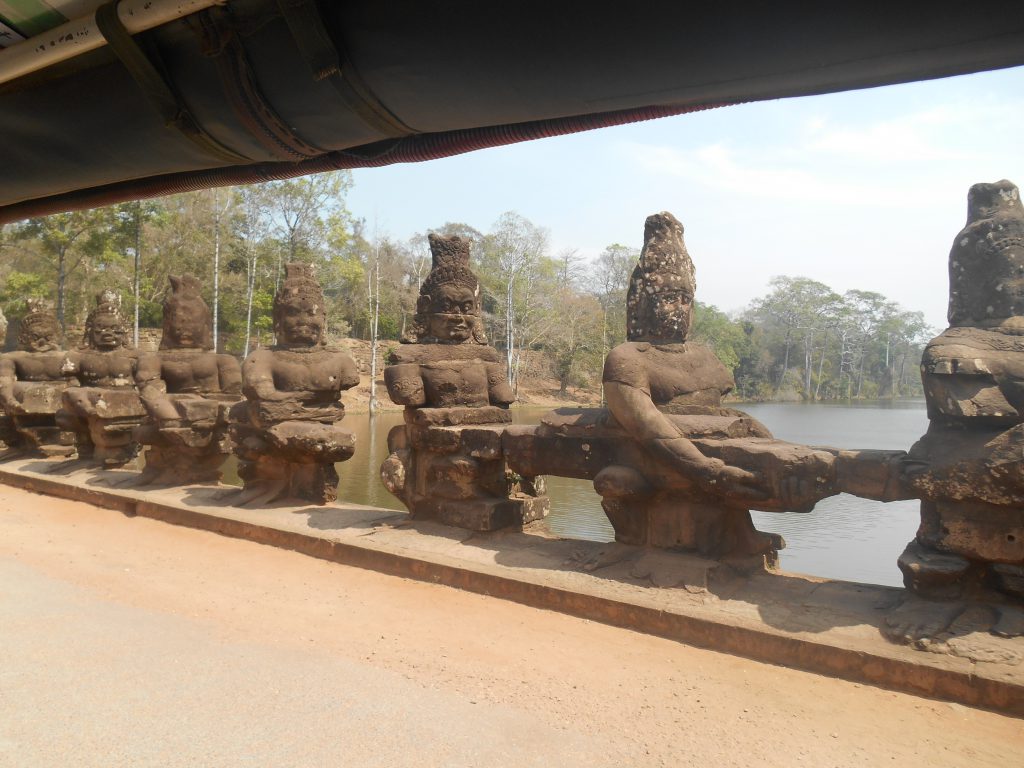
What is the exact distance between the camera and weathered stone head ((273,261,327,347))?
20.7 feet

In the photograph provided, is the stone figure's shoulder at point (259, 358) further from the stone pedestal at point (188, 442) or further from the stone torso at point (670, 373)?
the stone torso at point (670, 373)

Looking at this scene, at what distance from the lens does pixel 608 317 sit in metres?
17.0

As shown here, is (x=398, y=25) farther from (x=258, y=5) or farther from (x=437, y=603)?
(x=437, y=603)

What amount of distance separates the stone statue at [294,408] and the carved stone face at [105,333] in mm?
3038

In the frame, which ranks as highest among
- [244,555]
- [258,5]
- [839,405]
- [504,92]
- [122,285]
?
[122,285]

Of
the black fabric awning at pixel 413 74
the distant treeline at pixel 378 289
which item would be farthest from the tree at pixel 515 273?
the black fabric awning at pixel 413 74

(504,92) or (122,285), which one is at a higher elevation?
(122,285)

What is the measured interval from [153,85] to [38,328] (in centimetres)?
978

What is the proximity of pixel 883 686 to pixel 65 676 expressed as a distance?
10.8 ft

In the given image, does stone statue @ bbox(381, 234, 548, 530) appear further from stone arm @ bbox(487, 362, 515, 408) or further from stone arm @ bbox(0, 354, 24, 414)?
stone arm @ bbox(0, 354, 24, 414)

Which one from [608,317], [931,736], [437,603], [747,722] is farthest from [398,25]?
[608,317]

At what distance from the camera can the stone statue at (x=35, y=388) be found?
9078mm

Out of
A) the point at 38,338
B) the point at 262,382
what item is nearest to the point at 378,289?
the point at 38,338

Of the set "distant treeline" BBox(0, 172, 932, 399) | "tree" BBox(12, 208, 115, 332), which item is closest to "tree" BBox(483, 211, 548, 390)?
"distant treeline" BBox(0, 172, 932, 399)
